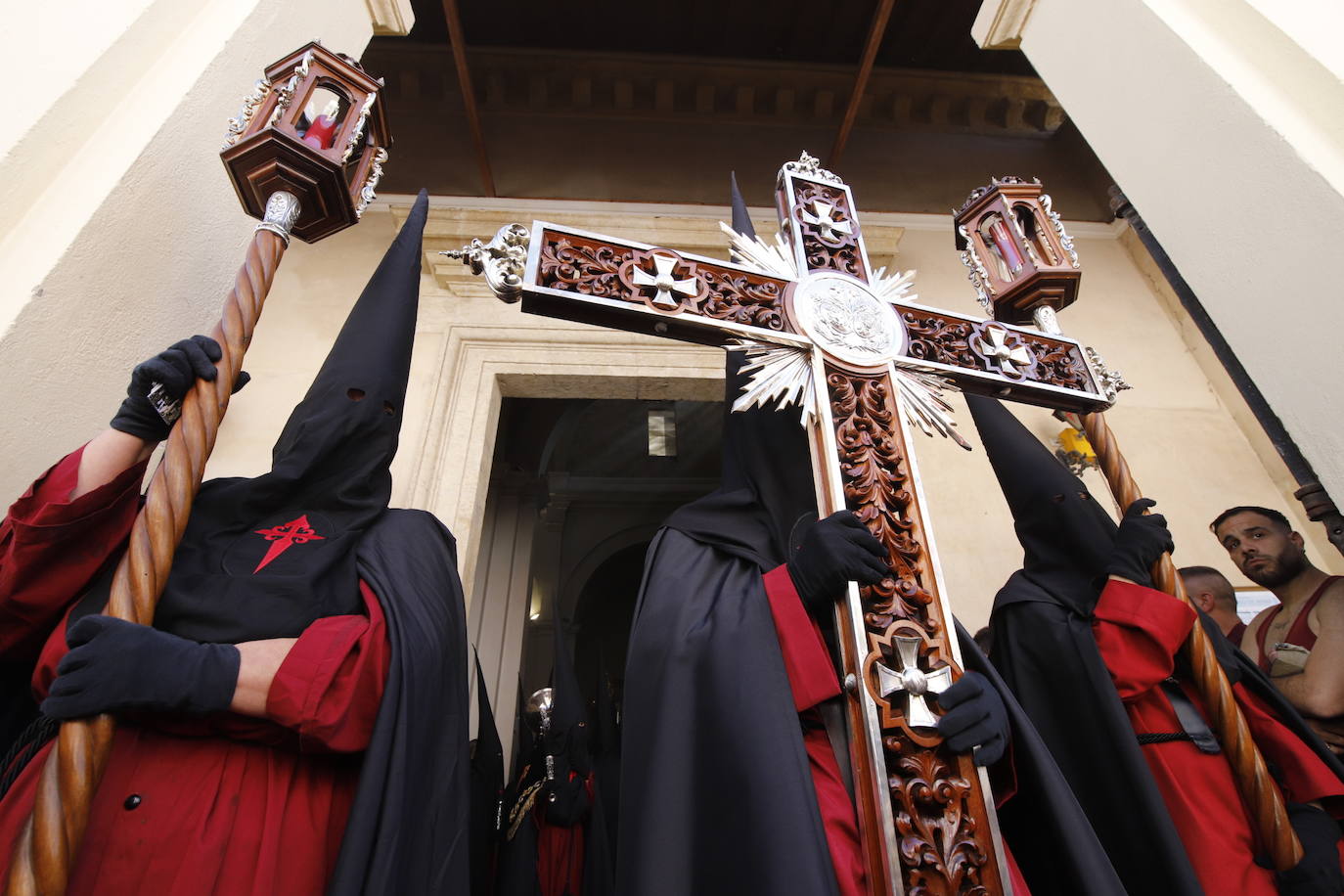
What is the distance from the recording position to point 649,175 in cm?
461

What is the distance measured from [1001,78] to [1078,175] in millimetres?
890

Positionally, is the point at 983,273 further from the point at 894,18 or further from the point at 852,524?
the point at 894,18

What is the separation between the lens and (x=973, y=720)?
45.0 inches

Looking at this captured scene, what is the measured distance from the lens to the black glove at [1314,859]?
1.33 meters

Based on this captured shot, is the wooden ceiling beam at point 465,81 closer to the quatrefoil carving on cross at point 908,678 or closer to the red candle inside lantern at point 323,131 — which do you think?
the red candle inside lantern at point 323,131

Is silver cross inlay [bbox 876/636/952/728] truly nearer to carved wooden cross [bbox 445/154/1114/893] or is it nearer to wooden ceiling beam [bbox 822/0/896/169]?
carved wooden cross [bbox 445/154/1114/893]

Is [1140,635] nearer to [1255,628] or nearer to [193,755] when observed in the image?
[1255,628]

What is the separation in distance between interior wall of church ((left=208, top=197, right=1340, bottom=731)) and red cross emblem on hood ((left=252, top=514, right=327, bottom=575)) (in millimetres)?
1559

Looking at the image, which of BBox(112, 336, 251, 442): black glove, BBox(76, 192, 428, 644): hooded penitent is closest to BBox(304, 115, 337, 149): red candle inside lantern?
BBox(76, 192, 428, 644): hooded penitent

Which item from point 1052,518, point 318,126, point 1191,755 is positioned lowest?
point 1191,755

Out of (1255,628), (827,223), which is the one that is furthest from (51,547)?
(1255,628)

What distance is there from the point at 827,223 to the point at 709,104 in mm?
3548

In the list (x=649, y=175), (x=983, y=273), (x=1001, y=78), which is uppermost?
(x=1001, y=78)

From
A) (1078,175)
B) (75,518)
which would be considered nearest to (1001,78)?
(1078,175)
